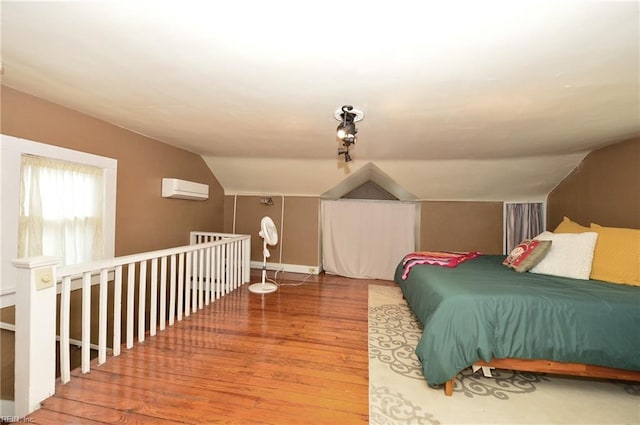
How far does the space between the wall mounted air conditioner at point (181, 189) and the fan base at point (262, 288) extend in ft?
5.58

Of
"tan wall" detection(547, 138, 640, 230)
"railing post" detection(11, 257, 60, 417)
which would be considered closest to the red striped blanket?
"tan wall" detection(547, 138, 640, 230)

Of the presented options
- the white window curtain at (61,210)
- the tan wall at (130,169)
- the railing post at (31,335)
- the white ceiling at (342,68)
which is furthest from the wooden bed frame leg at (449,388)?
the white window curtain at (61,210)

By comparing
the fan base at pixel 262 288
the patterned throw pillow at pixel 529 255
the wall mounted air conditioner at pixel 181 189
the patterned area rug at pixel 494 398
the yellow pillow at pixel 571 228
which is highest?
the wall mounted air conditioner at pixel 181 189

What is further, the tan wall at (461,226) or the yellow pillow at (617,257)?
the tan wall at (461,226)

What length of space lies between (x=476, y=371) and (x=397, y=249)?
9.93 ft

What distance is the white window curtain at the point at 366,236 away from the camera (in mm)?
5016

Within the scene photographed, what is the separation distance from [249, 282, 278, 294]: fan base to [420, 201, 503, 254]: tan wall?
281cm

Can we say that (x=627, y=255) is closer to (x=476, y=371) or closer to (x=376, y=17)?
(x=476, y=371)

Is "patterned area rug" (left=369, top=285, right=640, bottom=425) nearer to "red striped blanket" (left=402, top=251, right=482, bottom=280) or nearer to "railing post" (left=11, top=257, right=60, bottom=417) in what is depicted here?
"red striped blanket" (left=402, top=251, right=482, bottom=280)

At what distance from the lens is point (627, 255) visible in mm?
2238

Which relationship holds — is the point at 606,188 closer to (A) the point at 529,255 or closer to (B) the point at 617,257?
(B) the point at 617,257

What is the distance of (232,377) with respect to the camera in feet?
6.31

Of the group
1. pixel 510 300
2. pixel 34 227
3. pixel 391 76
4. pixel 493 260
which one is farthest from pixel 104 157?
pixel 493 260

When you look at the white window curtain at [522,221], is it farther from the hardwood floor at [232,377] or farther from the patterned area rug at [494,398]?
the hardwood floor at [232,377]
